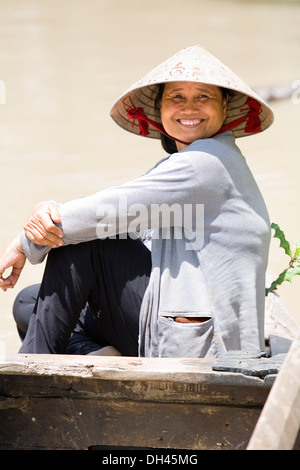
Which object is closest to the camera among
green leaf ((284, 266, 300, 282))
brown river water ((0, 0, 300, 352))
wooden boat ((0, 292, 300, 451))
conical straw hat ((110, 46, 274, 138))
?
wooden boat ((0, 292, 300, 451))

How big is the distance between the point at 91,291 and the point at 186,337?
270 mm

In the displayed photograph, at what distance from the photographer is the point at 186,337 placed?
194 centimetres

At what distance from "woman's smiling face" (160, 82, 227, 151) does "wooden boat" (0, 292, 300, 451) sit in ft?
2.05

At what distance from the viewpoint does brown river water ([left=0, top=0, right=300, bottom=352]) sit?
511 centimetres

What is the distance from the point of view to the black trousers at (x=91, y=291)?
199 cm

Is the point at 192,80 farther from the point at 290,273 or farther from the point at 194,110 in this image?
the point at 290,273

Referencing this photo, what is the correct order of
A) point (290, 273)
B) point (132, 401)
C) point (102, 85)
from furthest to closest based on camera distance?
point (102, 85), point (290, 273), point (132, 401)

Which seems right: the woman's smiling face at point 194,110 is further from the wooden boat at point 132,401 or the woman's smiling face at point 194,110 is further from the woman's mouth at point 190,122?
the wooden boat at point 132,401

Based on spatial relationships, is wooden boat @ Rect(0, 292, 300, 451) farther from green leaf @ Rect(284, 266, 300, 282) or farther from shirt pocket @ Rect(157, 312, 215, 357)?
green leaf @ Rect(284, 266, 300, 282)

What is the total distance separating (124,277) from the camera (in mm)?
2023

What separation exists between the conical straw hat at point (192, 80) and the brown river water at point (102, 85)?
4.40 feet

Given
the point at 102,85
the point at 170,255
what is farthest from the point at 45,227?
the point at 102,85

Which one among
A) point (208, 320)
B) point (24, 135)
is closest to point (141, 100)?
point (208, 320)

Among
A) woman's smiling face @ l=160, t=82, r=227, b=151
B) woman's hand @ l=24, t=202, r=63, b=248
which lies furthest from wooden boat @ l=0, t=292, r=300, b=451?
woman's smiling face @ l=160, t=82, r=227, b=151
